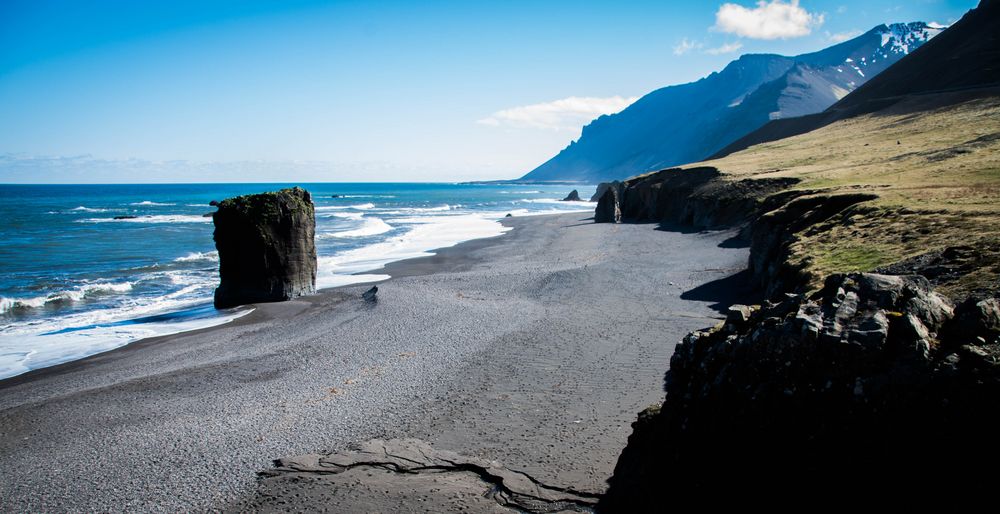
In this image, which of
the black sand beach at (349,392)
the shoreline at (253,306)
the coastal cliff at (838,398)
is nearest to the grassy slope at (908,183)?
the coastal cliff at (838,398)

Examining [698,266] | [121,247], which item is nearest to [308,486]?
[698,266]

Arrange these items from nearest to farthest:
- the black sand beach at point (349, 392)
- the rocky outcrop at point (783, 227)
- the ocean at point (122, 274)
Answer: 1. the black sand beach at point (349, 392)
2. the rocky outcrop at point (783, 227)
3. the ocean at point (122, 274)

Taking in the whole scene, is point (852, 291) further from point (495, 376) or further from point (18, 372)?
point (18, 372)

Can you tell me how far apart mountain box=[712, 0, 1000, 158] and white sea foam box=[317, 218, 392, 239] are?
6441cm

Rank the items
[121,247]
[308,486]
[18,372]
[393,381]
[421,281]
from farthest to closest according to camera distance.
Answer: [121,247], [421,281], [18,372], [393,381], [308,486]

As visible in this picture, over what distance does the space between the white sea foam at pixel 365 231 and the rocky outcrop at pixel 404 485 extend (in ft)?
136

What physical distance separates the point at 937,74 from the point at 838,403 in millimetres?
96981

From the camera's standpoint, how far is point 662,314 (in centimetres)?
1820

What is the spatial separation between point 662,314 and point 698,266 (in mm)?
9675

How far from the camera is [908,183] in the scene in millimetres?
23453

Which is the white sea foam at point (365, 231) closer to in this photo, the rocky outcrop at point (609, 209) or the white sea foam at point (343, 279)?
the white sea foam at point (343, 279)

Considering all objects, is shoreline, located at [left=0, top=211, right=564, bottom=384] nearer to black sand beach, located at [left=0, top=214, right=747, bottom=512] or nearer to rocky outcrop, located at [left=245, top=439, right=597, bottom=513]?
black sand beach, located at [left=0, top=214, right=747, bottom=512]

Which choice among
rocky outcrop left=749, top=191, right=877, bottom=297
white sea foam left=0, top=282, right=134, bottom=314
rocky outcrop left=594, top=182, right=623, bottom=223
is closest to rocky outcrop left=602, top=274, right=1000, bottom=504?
rocky outcrop left=749, top=191, right=877, bottom=297

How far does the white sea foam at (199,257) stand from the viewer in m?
36.4
